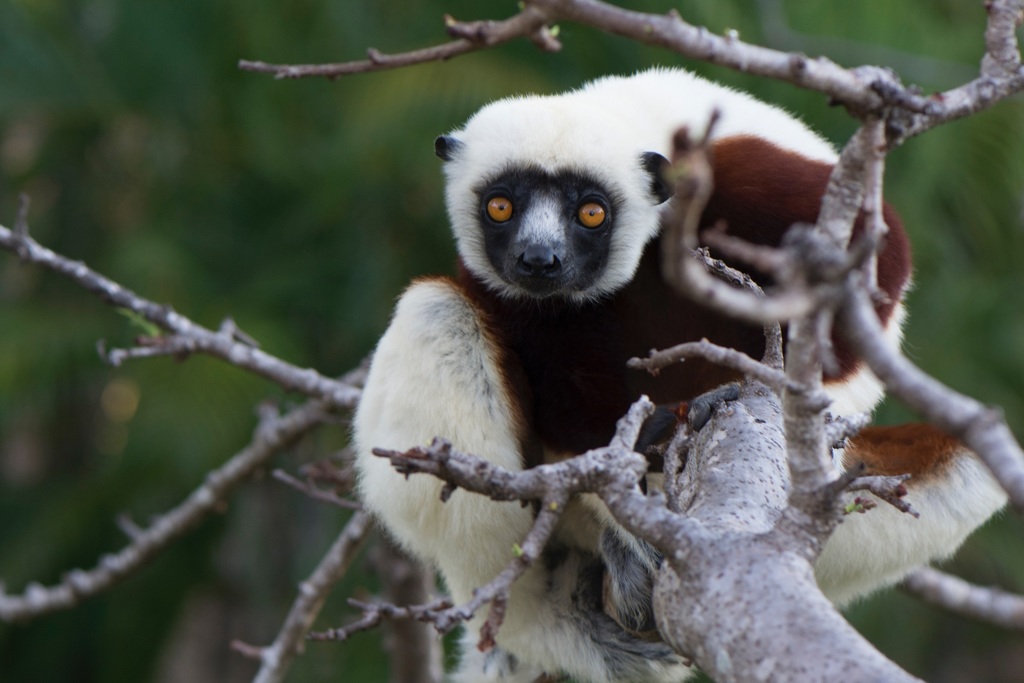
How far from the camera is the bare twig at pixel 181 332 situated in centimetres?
373

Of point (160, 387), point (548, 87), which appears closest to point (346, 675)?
point (160, 387)

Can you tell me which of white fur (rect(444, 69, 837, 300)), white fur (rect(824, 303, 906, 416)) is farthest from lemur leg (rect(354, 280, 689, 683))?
white fur (rect(824, 303, 906, 416))

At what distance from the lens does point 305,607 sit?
4121mm

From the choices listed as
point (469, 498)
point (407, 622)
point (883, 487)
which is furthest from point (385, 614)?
point (407, 622)

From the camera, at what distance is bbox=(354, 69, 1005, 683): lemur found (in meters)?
3.13

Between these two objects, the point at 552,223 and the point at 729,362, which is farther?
the point at 552,223

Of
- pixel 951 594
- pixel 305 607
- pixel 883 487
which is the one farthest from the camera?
pixel 951 594

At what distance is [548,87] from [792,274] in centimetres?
565

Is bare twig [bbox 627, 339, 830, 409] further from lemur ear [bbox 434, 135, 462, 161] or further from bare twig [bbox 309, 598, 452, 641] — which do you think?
lemur ear [bbox 434, 135, 462, 161]

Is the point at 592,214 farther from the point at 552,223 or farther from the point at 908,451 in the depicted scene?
the point at 908,451

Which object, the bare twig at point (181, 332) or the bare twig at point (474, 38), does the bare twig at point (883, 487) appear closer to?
the bare twig at point (474, 38)

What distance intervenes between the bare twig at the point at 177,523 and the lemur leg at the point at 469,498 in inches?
41.9

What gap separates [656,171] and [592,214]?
0.27m

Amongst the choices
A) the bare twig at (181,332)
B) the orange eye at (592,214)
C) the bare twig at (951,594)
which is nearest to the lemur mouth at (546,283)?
the orange eye at (592,214)
